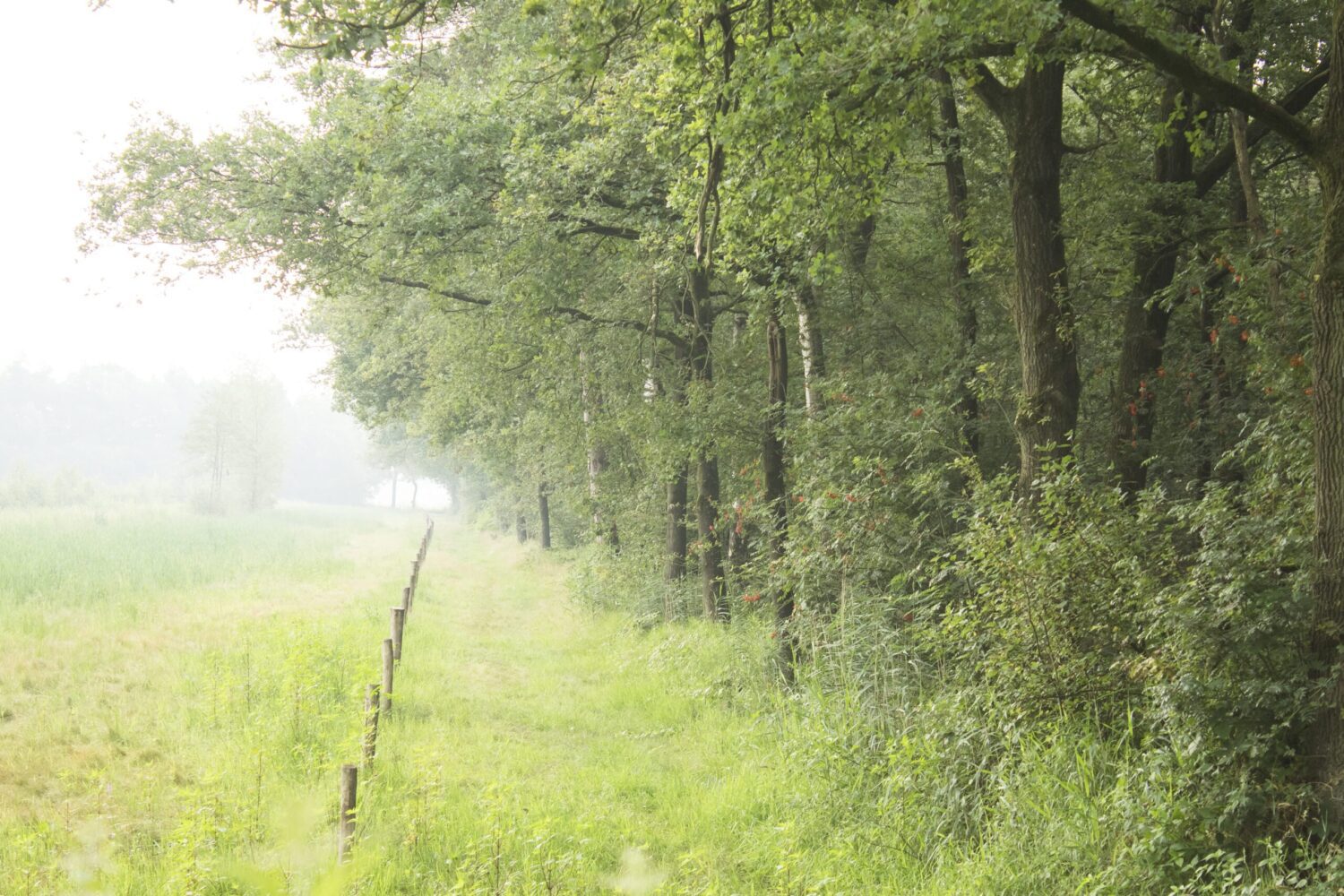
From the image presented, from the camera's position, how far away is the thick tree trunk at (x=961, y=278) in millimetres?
9680

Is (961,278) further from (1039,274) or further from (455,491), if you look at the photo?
(455,491)

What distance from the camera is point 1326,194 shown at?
15.5 ft

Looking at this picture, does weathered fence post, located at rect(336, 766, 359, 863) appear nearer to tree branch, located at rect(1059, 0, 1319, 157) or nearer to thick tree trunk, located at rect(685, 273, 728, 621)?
tree branch, located at rect(1059, 0, 1319, 157)

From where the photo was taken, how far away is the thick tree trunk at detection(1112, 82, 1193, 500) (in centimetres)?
938

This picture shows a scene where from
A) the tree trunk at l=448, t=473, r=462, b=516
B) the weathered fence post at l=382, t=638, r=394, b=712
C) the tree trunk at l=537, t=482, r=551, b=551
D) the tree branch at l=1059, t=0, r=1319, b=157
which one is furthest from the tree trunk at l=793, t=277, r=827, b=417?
the tree trunk at l=448, t=473, r=462, b=516

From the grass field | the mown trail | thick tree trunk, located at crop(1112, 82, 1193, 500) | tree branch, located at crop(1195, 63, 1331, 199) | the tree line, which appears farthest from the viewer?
thick tree trunk, located at crop(1112, 82, 1193, 500)

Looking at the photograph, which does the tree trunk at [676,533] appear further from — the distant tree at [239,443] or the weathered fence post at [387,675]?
the distant tree at [239,443]

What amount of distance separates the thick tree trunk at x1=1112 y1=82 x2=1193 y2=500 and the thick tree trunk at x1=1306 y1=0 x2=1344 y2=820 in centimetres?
496

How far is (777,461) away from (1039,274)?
15.7 feet

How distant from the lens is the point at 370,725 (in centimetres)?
730

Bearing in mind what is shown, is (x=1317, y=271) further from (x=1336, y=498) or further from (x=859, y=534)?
(x=859, y=534)

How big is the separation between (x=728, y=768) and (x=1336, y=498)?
508 centimetres

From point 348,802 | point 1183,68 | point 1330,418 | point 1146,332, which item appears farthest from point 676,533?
point 1330,418

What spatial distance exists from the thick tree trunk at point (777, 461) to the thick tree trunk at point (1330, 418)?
593 cm
